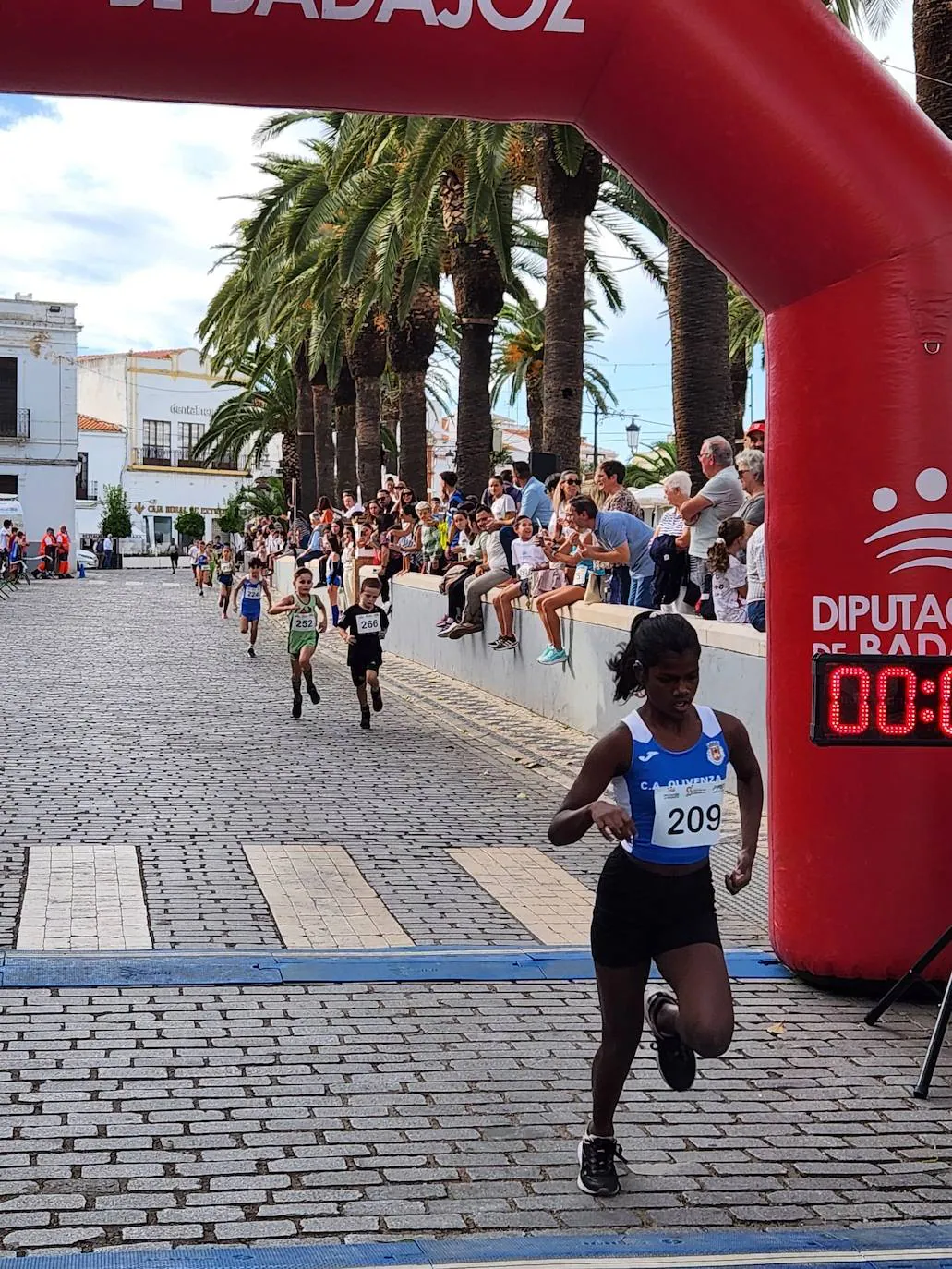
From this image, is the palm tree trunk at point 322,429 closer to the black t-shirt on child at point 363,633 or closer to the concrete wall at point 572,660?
the concrete wall at point 572,660

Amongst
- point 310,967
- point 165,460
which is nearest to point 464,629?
point 310,967

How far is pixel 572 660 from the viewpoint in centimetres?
1534

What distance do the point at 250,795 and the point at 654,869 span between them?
7119 millimetres

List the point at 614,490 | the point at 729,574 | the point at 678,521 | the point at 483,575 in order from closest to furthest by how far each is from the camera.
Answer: the point at 729,574, the point at 678,521, the point at 614,490, the point at 483,575

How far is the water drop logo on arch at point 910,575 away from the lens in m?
6.61

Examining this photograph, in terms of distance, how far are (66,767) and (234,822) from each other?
266 cm

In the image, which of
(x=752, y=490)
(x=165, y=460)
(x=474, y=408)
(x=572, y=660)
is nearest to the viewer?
(x=752, y=490)

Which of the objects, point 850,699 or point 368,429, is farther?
point 368,429

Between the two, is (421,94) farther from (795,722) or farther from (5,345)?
(5,345)

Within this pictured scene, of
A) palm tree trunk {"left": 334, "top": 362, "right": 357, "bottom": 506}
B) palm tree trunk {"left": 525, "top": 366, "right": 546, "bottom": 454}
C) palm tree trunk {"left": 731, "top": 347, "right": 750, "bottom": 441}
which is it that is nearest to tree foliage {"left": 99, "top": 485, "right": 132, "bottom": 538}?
palm tree trunk {"left": 334, "top": 362, "right": 357, "bottom": 506}

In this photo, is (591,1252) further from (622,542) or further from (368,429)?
(368,429)

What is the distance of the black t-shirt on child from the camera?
50.9 feet

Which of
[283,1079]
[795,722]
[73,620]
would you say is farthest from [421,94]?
[73,620]

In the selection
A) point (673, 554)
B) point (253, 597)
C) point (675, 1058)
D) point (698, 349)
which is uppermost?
point (698, 349)
